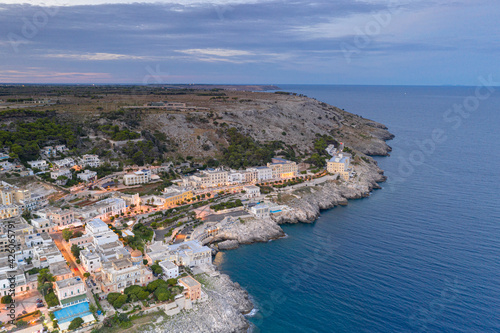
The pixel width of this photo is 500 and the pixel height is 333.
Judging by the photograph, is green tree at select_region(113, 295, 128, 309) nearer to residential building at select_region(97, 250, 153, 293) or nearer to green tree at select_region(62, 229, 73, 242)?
residential building at select_region(97, 250, 153, 293)

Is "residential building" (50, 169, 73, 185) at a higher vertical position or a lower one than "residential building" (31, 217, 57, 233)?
higher

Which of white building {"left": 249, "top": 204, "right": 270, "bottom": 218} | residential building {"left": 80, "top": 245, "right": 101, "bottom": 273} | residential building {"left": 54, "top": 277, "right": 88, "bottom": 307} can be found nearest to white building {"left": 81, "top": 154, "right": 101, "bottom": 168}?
white building {"left": 249, "top": 204, "right": 270, "bottom": 218}

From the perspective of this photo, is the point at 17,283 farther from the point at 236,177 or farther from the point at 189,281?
the point at 236,177

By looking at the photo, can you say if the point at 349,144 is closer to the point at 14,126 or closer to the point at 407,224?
the point at 407,224

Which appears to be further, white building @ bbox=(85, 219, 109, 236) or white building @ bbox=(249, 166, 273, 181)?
white building @ bbox=(249, 166, 273, 181)

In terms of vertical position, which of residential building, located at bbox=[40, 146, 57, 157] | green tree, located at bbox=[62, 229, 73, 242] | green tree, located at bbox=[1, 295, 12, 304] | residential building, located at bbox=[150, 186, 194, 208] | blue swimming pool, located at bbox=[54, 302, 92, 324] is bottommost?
blue swimming pool, located at bbox=[54, 302, 92, 324]

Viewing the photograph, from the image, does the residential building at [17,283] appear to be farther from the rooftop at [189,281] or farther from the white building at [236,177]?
the white building at [236,177]
